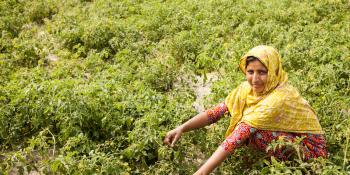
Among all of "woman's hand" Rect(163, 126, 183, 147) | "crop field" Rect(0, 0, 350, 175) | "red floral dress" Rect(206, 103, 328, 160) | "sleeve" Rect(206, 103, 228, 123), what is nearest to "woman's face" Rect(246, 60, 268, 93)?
"red floral dress" Rect(206, 103, 328, 160)

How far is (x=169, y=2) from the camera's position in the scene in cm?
863

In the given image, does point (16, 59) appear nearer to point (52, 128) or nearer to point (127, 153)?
point (52, 128)

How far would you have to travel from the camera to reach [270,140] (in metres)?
3.30

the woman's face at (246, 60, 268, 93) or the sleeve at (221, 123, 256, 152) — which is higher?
the woman's face at (246, 60, 268, 93)

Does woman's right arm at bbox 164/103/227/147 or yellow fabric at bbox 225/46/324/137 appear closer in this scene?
yellow fabric at bbox 225/46/324/137

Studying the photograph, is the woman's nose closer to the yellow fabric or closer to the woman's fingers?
the yellow fabric

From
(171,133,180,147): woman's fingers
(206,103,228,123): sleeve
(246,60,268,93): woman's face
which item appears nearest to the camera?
(246,60,268,93): woman's face

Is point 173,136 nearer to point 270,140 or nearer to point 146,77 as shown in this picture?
point 270,140

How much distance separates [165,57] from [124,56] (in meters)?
0.65

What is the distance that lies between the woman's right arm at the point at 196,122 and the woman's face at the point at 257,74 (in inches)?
22.5

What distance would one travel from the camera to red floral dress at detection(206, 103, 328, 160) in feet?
10.3

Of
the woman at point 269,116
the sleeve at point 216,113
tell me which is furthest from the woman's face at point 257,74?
the sleeve at point 216,113

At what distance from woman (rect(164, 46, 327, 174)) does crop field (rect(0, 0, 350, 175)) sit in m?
0.21

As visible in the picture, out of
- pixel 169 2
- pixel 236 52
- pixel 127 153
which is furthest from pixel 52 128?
pixel 169 2
